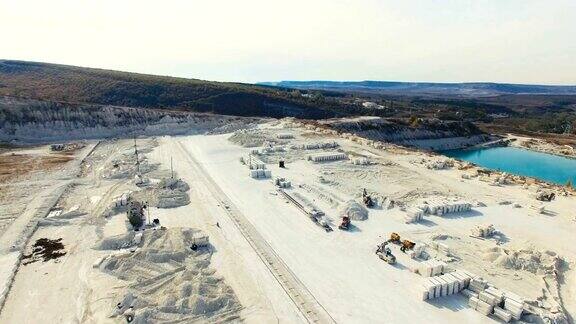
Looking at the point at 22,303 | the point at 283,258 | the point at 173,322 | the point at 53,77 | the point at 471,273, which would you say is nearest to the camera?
the point at 173,322

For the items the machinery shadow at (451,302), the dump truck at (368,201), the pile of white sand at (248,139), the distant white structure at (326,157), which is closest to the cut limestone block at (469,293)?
the machinery shadow at (451,302)

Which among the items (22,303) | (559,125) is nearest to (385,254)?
(22,303)

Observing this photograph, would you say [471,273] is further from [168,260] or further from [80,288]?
[80,288]

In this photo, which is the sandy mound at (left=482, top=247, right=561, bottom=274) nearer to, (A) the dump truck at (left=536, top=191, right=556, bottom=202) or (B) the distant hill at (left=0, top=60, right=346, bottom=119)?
(A) the dump truck at (left=536, top=191, right=556, bottom=202)

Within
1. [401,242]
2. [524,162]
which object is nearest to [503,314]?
[401,242]

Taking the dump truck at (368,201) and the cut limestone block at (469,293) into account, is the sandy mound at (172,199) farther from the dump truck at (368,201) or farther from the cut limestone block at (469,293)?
the cut limestone block at (469,293)

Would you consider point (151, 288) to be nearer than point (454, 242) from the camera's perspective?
Yes
